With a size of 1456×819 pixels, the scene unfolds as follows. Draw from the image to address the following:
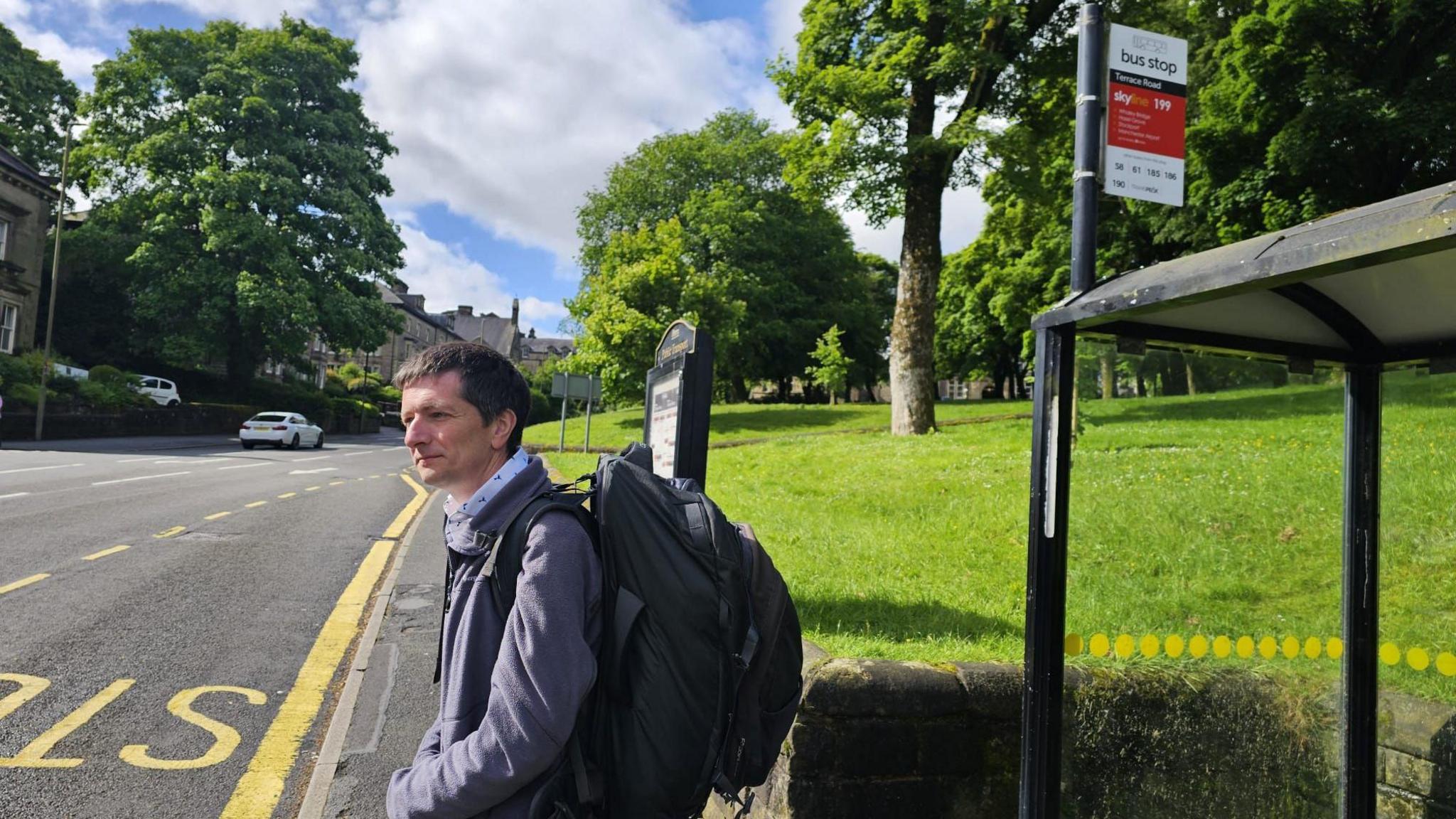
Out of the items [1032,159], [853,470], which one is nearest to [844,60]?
[1032,159]

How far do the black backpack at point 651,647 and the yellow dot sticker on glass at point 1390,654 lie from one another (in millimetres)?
2560

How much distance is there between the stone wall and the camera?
2.93 meters

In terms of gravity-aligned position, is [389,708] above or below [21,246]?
below

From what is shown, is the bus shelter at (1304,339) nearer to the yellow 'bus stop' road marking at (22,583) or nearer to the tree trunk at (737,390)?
the yellow 'bus stop' road marking at (22,583)

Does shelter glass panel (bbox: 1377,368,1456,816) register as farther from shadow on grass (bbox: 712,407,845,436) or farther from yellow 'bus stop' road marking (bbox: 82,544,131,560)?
shadow on grass (bbox: 712,407,845,436)

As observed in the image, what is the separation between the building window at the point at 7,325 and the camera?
116 ft

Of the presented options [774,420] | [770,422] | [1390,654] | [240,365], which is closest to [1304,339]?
[1390,654]

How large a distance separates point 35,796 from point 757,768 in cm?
335

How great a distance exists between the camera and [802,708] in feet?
10.0

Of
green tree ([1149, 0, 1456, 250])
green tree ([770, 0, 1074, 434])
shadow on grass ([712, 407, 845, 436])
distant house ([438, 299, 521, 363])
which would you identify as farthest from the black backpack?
distant house ([438, 299, 521, 363])

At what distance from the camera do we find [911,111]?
1675 cm

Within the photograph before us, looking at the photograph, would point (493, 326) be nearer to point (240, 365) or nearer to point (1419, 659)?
point (240, 365)

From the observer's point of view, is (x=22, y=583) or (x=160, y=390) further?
(x=160, y=390)

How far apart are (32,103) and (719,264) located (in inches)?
1330
